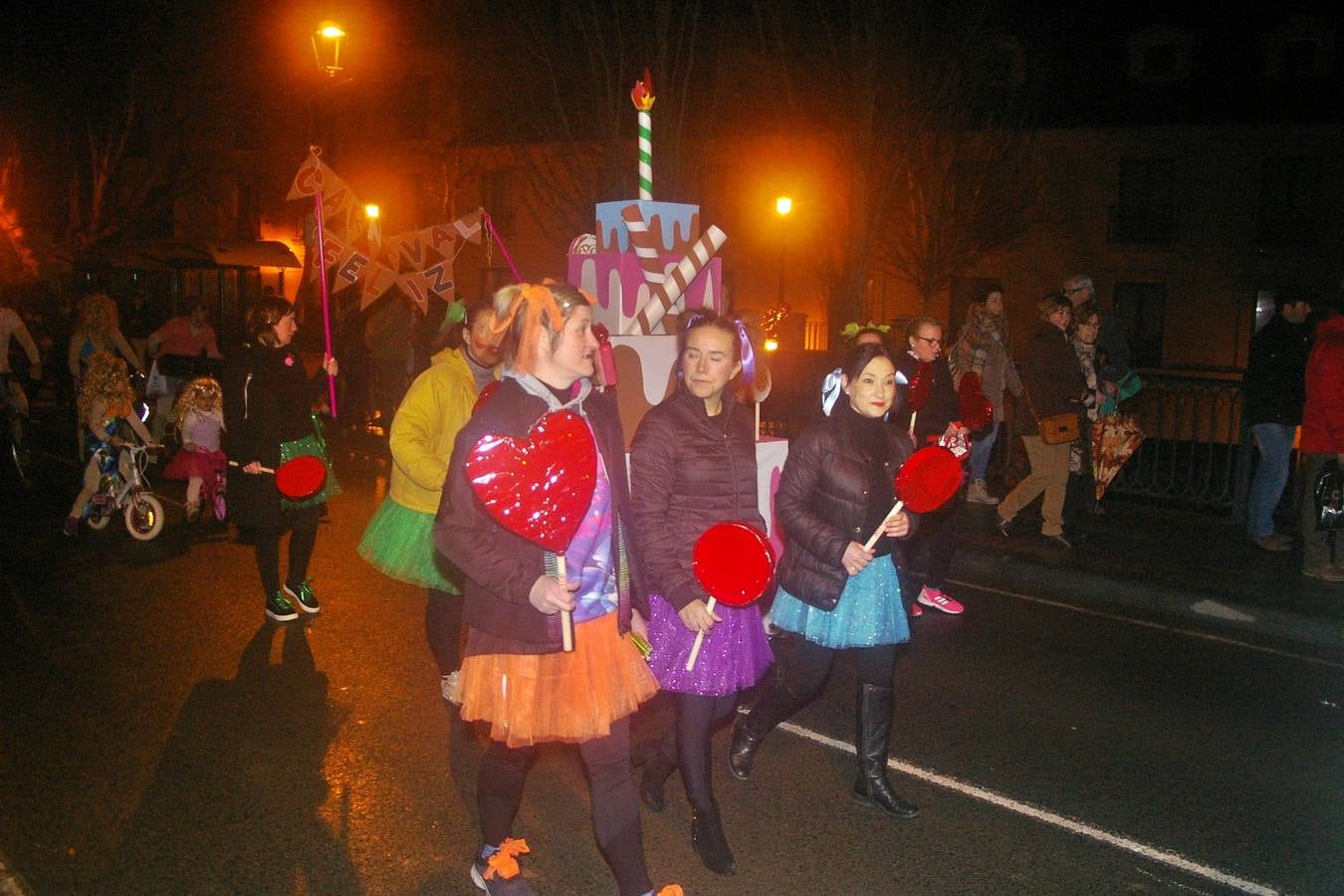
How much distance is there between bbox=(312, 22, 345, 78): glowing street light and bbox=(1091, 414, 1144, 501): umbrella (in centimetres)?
1087

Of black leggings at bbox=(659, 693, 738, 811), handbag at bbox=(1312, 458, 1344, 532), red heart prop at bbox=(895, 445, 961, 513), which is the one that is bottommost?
black leggings at bbox=(659, 693, 738, 811)

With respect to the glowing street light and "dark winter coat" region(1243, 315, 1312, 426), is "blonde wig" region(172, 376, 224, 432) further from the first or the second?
"dark winter coat" region(1243, 315, 1312, 426)

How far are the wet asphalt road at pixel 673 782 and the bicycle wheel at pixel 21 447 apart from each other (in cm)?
507

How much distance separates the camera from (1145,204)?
30.0 metres

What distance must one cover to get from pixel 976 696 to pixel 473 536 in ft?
11.5

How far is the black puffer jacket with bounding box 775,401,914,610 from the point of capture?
4.32m

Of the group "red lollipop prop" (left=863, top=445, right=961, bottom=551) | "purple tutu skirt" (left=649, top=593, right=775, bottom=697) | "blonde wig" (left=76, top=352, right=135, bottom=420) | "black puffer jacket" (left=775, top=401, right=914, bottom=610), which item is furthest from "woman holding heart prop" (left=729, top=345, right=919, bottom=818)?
"blonde wig" (left=76, top=352, right=135, bottom=420)

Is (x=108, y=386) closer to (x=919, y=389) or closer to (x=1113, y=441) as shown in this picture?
(x=919, y=389)

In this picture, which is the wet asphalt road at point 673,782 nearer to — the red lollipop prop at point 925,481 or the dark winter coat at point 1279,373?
the red lollipop prop at point 925,481

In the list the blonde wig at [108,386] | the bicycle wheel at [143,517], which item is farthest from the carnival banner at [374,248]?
the bicycle wheel at [143,517]

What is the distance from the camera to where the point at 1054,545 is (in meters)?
9.13

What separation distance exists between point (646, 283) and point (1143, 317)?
27.4 meters

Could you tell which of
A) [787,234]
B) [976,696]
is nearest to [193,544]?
[976,696]

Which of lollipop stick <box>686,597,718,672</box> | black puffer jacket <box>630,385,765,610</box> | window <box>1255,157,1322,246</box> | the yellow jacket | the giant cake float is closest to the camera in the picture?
lollipop stick <box>686,597,718,672</box>
